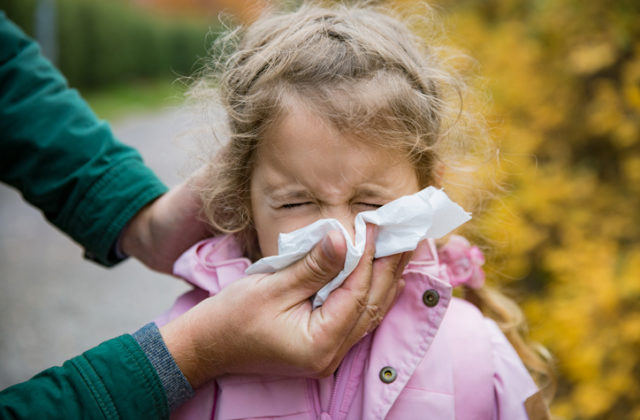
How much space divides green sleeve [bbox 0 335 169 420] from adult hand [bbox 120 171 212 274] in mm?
507

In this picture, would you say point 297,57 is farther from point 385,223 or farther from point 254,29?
point 385,223

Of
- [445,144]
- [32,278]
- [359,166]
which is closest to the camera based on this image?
[359,166]

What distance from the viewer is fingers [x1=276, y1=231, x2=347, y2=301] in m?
1.34

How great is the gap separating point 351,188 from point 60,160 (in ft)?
3.49

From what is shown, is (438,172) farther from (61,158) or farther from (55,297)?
(55,297)

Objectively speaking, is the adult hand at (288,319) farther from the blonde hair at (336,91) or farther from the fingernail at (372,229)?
the blonde hair at (336,91)

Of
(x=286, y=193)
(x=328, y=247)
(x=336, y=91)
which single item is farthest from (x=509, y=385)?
(x=336, y=91)

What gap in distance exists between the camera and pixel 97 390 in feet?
4.56

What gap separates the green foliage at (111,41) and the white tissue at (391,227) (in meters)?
13.0

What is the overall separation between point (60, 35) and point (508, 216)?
17.5 meters

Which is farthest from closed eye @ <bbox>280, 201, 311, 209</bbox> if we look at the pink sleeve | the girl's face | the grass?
the grass

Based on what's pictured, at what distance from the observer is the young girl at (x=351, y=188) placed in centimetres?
150

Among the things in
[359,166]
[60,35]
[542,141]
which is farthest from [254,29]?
[60,35]

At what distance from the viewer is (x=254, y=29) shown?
1.83 meters
